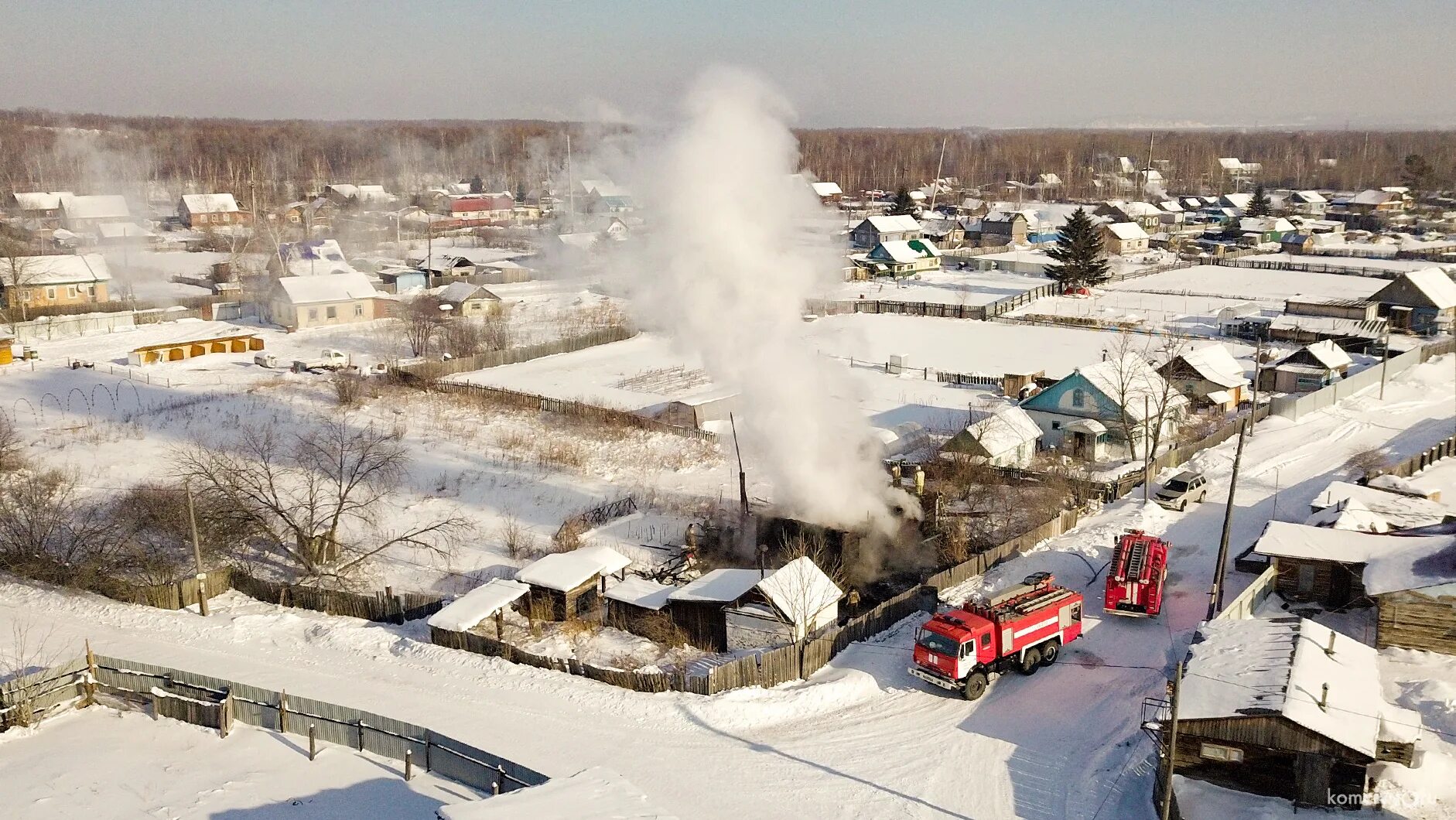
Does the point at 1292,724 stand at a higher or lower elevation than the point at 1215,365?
lower

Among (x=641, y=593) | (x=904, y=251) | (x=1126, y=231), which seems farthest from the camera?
(x=1126, y=231)

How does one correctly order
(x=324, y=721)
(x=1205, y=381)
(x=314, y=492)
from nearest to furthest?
(x=324, y=721)
(x=314, y=492)
(x=1205, y=381)

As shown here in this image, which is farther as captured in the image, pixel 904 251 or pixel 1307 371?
pixel 904 251

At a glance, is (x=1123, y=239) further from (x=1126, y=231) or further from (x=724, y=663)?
(x=724, y=663)

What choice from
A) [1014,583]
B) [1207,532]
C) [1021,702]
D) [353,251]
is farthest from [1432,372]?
[353,251]

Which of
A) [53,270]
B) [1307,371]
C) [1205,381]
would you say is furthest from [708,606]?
[53,270]

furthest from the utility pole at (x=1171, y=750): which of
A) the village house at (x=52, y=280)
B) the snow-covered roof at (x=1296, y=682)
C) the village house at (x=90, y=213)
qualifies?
the village house at (x=90, y=213)

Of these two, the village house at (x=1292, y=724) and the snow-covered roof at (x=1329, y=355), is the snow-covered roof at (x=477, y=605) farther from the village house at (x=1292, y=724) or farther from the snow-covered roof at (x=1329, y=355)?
the snow-covered roof at (x=1329, y=355)
